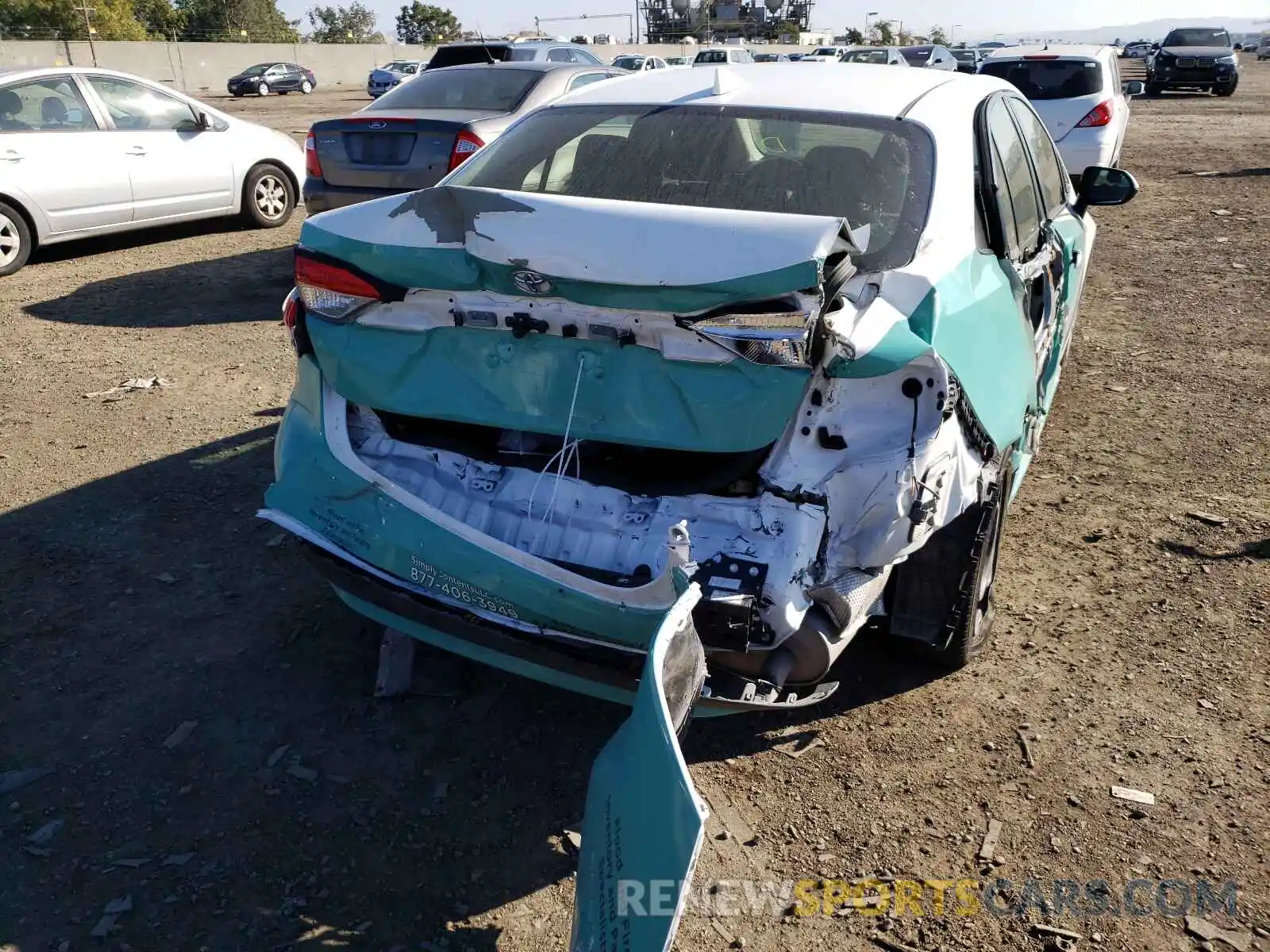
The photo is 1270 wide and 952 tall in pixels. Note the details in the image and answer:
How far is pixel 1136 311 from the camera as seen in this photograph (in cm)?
738

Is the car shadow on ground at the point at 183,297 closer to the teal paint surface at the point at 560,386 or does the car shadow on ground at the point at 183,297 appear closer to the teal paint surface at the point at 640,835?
the teal paint surface at the point at 560,386

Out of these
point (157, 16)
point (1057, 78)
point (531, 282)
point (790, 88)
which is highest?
point (157, 16)

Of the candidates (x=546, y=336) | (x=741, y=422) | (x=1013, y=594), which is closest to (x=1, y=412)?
(x=546, y=336)

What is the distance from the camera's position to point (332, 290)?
9.50 feet

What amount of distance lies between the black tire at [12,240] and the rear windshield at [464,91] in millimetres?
3034

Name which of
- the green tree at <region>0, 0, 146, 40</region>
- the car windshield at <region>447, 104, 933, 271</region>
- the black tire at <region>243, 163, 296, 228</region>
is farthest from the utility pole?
the car windshield at <region>447, 104, 933, 271</region>

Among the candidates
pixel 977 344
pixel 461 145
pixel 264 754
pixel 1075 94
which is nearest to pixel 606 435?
pixel 977 344

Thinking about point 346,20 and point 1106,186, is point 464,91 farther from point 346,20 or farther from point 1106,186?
point 346,20

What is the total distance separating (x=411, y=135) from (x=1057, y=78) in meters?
7.64

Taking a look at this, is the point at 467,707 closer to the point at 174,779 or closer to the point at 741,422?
the point at 174,779

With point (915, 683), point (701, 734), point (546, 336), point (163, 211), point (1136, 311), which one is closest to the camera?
point (546, 336)

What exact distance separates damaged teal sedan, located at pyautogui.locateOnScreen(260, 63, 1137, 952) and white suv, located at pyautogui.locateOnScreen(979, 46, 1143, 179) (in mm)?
8706

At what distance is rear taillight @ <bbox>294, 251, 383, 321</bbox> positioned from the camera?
112 inches

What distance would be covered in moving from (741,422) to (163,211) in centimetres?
834
